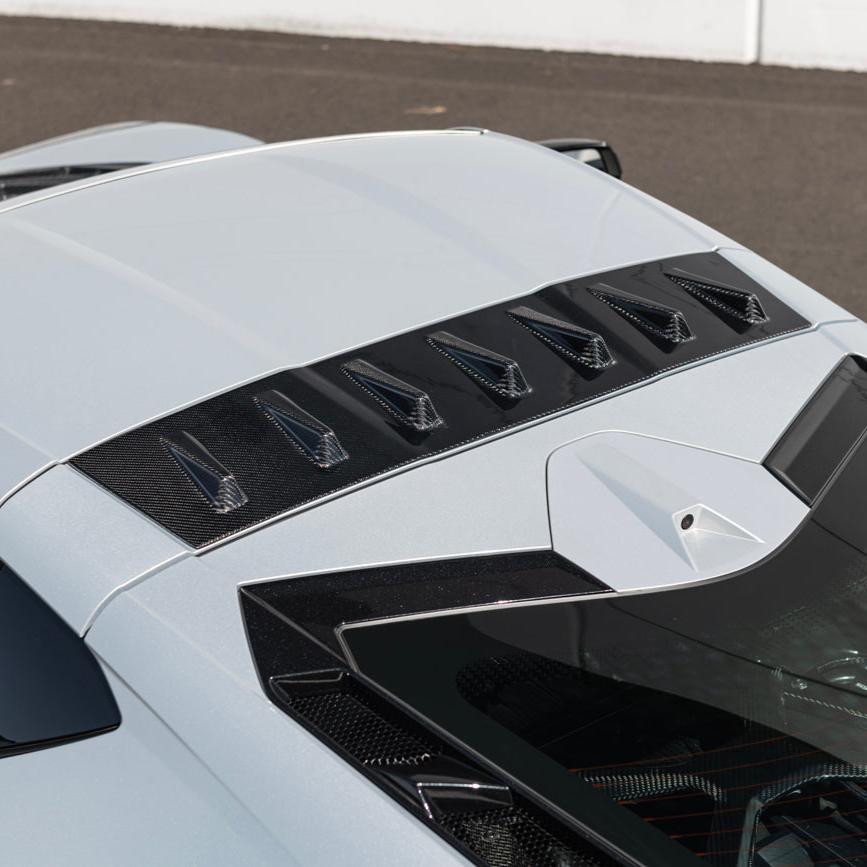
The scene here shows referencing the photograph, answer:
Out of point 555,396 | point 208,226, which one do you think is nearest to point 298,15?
point 208,226

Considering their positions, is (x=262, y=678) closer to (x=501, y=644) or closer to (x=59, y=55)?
(x=501, y=644)

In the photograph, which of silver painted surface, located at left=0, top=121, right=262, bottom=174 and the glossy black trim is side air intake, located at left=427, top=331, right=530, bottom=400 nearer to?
the glossy black trim

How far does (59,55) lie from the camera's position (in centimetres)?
841

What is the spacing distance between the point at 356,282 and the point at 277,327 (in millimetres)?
212

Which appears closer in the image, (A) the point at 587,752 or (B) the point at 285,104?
(A) the point at 587,752

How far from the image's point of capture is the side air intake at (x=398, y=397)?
72.4 inches

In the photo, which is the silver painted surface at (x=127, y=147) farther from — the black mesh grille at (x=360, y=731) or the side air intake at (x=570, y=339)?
the black mesh grille at (x=360, y=731)

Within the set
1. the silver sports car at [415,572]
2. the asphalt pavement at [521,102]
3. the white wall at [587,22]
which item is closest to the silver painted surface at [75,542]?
the silver sports car at [415,572]

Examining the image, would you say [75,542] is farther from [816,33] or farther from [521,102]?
[816,33]

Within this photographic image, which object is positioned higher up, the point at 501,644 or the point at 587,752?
the point at 501,644

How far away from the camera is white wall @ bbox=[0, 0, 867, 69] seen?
8352 mm

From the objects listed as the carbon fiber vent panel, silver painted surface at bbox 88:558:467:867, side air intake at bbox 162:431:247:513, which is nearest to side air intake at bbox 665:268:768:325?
the carbon fiber vent panel

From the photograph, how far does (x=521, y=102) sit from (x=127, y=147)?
14.3ft

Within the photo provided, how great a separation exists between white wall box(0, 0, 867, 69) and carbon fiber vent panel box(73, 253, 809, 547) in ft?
22.2
